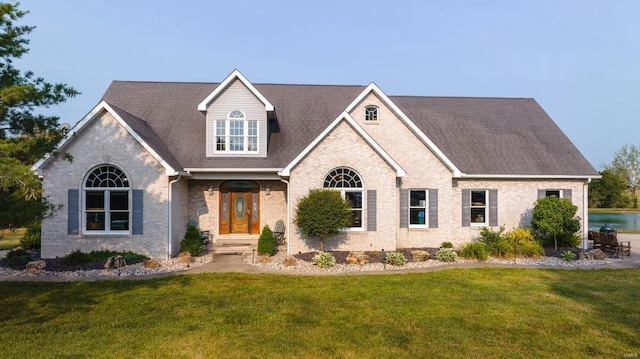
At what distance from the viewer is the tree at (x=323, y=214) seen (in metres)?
12.9

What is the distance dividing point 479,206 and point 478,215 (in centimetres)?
43

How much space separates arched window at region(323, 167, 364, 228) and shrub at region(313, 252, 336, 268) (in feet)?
7.46

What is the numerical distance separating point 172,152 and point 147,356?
1144 cm

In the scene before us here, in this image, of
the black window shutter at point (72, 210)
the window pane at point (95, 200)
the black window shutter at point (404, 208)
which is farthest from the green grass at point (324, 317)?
the black window shutter at point (404, 208)

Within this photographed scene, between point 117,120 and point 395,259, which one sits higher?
point 117,120

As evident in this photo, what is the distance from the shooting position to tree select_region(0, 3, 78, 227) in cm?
679

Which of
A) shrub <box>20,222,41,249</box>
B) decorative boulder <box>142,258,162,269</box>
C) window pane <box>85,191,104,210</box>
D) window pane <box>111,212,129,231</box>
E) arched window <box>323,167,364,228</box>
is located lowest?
decorative boulder <box>142,258,162,269</box>

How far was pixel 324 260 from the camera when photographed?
12289 mm

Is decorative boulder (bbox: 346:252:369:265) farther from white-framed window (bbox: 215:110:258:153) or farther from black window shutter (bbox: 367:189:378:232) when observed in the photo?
white-framed window (bbox: 215:110:258:153)

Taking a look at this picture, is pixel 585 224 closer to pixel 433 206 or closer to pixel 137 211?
pixel 433 206

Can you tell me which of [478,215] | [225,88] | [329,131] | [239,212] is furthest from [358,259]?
[225,88]

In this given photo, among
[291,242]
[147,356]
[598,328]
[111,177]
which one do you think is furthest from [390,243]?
[111,177]

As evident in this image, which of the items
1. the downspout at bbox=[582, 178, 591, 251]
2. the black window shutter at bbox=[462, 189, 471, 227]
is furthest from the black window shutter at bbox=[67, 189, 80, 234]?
the downspout at bbox=[582, 178, 591, 251]

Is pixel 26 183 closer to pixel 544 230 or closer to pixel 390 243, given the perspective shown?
pixel 390 243
